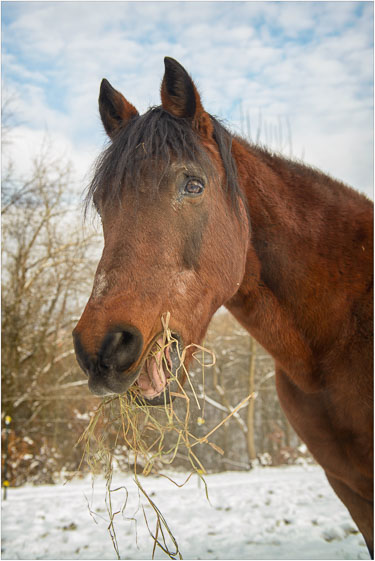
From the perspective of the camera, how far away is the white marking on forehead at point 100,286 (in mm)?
1617

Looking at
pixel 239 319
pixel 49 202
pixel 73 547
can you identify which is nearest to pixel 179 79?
pixel 239 319

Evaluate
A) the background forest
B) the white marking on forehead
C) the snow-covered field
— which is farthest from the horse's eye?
the background forest

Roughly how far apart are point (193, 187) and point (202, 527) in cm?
509

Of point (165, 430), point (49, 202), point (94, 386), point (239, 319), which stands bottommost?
point (165, 430)

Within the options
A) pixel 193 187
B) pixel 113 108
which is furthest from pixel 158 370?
pixel 113 108

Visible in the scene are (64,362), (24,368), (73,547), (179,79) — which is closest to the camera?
(179,79)

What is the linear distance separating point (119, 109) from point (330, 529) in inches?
214

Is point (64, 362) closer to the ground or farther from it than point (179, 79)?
closer to the ground

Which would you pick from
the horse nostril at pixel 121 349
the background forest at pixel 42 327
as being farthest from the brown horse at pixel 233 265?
the background forest at pixel 42 327

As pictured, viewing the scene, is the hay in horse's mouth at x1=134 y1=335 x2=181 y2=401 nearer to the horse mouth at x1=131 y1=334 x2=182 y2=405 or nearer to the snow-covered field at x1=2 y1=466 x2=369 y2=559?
the horse mouth at x1=131 y1=334 x2=182 y2=405

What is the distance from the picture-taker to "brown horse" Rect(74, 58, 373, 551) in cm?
167

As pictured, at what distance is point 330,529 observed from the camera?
16.3ft

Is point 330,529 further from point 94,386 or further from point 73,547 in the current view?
point 94,386

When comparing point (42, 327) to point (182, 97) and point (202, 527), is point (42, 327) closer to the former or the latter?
point (202, 527)
